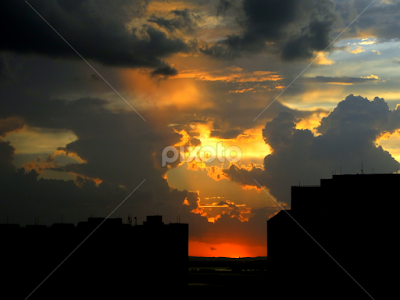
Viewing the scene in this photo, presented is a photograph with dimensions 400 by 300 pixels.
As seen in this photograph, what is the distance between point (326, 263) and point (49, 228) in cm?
5994

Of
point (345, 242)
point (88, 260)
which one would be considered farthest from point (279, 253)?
point (88, 260)

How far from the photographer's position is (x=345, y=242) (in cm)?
9081

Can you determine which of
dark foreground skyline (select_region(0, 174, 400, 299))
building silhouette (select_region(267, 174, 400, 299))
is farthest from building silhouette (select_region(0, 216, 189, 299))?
building silhouette (select_region(267, 174, 400, 299))

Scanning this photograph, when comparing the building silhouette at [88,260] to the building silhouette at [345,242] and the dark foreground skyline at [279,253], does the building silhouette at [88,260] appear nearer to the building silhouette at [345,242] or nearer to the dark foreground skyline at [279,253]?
the dark foreground skyline at [279,253]

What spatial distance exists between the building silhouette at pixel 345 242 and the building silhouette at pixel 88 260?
33.1 m

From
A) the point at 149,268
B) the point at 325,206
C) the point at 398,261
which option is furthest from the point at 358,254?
the point at 149,268

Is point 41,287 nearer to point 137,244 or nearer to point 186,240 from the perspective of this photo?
point 137,244

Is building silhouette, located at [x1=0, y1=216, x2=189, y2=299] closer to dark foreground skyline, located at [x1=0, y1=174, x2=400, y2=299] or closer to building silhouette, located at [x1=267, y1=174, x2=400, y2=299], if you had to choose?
dark foreground skyline, located at [x1=0, y1=174, x2=400, y2=299]

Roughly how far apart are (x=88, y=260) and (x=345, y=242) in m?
54.4

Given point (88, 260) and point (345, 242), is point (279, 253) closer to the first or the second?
point (345, 242)

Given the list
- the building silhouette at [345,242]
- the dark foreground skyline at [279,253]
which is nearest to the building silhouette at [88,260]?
the dark foreground skyline at [279,253]

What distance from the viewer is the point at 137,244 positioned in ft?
354

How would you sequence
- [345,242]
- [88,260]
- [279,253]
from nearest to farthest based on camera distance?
1. [345,242]
2. [88,260]
3. [279,253]

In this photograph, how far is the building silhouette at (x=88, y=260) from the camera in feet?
279
